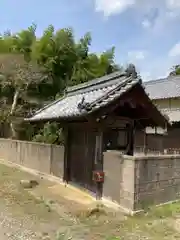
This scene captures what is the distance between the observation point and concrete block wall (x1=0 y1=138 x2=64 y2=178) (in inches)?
434

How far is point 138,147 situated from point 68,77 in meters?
12.5

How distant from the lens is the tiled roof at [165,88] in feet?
63.2

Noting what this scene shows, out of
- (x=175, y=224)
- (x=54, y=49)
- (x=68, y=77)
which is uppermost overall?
(x=54, y=49)

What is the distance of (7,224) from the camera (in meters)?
5.54

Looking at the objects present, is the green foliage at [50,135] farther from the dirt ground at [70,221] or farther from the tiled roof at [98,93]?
the dirt ground at [70,221]

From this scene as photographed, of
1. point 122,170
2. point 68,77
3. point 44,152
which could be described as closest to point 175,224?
point 122,170

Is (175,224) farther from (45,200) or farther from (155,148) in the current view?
(155,148)

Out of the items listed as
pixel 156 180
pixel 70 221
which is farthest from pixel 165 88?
pixel 70 221

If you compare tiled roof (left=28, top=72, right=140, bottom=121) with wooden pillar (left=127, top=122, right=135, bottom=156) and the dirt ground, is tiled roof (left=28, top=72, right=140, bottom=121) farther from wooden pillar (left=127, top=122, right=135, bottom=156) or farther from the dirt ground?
the dirt ground

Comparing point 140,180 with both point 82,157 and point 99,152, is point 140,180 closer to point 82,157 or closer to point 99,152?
point 99,152

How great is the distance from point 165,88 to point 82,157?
13.2 m

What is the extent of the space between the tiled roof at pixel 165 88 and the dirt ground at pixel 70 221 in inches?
497

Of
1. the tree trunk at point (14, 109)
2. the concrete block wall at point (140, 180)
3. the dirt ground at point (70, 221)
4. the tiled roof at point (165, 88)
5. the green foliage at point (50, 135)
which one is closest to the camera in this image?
the dirt ground at point (70, 221)

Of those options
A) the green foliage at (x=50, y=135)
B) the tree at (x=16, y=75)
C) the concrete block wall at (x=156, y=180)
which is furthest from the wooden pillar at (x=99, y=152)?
the tree at (x=16, y=75)
